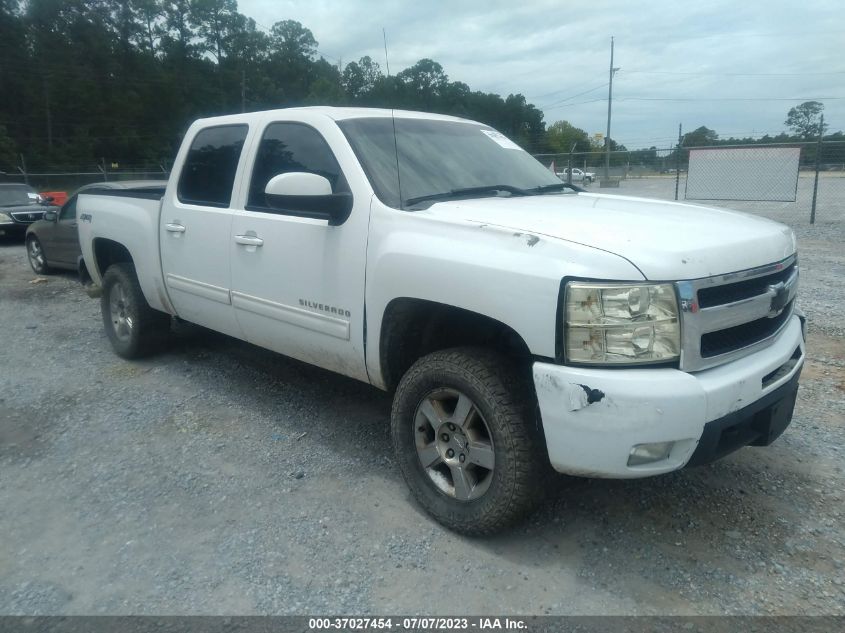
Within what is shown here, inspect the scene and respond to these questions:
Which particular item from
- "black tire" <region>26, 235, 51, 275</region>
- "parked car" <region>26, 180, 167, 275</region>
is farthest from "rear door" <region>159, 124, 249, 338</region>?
"black tire" <region>26, 235, 51, 275</region>

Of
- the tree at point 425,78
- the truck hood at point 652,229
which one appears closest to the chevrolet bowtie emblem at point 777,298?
the truck hood at point 652,229

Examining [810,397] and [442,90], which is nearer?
[810,397]

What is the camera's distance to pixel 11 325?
25.0 ft

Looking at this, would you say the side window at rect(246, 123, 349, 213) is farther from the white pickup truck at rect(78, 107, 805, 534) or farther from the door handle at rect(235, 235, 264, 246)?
the door handle at rect(235, 235, 264, 246)

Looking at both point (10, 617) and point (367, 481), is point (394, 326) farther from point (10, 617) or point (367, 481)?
point (10, 617)

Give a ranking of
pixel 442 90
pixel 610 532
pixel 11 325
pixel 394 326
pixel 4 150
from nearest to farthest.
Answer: pixel 610 532
pixel 394 326
pixel 11 325
pixel 442 90
pixel 4 150

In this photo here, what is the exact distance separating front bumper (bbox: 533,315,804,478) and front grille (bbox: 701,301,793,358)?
0.07 metres

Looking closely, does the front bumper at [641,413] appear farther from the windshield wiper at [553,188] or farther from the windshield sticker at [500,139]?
the windshield sticker at [500,139]

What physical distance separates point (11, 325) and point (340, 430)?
516 cm

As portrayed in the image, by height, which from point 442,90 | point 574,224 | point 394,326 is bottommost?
point 394,326

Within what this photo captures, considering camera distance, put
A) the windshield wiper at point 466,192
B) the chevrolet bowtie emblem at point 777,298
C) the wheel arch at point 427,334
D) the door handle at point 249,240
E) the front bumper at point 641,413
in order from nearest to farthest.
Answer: the front bumper at point 641,413
the chevrolet bowtie emblem at point 777,298
the wheel arch at point 427,334
the windshield wiper at point 466,192
the door handle at point 249,240

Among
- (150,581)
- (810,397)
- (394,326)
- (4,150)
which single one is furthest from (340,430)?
(4,150)

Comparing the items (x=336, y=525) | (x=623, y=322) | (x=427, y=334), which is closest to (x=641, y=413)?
(x=623, y=322)

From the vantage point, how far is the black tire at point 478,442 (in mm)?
2881
